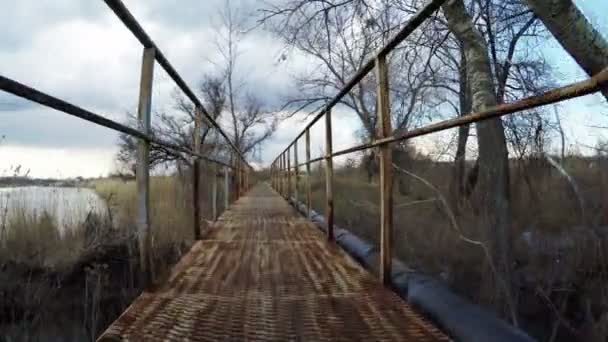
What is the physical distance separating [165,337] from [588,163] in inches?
271

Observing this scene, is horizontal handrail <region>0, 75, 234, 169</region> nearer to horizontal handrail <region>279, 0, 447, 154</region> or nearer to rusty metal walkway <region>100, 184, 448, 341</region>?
rusty metal walkway <region>100, 184, 448, 341</region>

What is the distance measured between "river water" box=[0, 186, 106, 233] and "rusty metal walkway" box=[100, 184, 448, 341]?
139 inches

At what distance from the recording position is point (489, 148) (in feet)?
21.5

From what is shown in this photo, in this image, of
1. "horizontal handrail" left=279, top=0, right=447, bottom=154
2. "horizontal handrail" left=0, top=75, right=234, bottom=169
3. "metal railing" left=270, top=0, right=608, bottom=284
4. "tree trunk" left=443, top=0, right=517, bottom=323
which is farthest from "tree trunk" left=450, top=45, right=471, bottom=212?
"horizontal handrail" left=0, top=75, right=234, bottom=169

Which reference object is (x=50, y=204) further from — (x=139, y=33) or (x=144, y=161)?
(x=139, y=33)

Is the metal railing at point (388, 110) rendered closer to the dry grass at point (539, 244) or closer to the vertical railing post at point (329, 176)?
the vertical railing post at point (329, 176)

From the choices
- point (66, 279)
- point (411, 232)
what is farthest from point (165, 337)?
point (411, 232)

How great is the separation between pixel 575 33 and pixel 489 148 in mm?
2634

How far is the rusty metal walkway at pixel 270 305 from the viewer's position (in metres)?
1.35

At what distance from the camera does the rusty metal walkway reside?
135cm

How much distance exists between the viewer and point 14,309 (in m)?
4.24

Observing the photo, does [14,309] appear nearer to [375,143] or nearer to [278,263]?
[278,263]

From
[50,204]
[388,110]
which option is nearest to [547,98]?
[388,110]

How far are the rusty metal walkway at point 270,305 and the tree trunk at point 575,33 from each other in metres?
2.80
